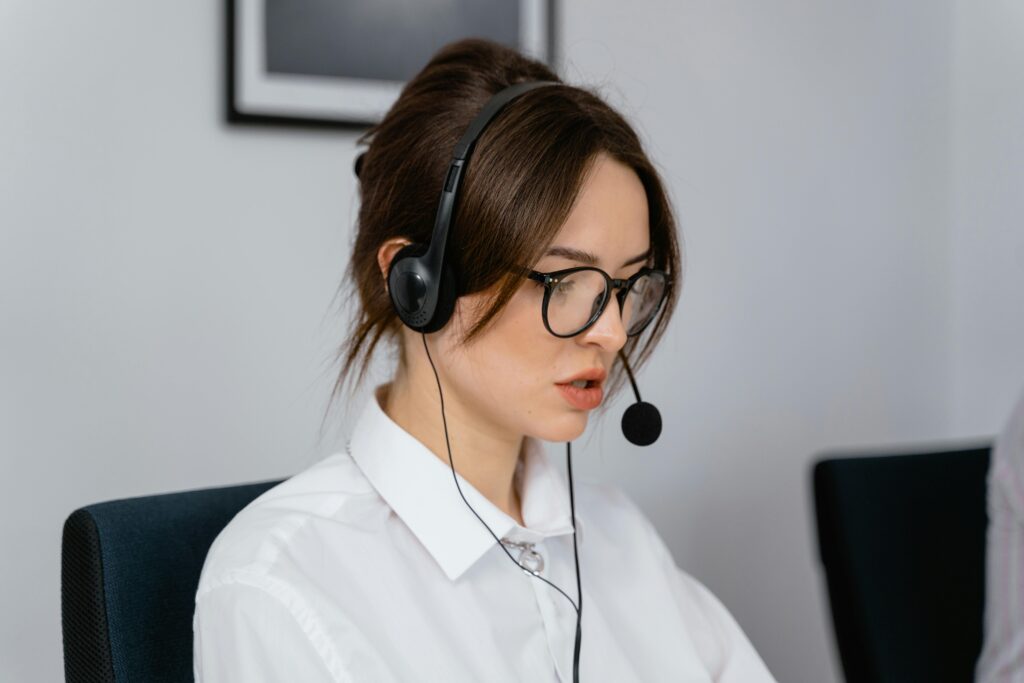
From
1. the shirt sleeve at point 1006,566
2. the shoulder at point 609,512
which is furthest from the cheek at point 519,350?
the shirt sleeve at point 1006,566

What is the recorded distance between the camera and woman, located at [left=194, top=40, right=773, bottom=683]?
2.96 feet

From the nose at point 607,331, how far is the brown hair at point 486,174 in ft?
0.29

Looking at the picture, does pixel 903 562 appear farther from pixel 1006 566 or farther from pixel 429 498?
pixel 429 498

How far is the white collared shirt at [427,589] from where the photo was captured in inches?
34.2

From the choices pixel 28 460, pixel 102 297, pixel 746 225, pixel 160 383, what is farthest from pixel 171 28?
pixel 746 225

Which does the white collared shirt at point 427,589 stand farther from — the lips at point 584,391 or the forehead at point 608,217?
the forehead at point 608,217

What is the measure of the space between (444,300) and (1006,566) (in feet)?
2.84

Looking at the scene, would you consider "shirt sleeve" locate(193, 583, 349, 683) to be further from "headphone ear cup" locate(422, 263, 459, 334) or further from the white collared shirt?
"headphone ear cup" locate(422, 263, 459, 334)

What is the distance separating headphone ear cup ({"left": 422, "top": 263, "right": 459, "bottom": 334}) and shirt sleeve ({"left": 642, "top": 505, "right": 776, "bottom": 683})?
0.44 meters

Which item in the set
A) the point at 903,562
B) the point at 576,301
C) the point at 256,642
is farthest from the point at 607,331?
the point at 903,562

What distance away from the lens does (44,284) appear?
1.30 m

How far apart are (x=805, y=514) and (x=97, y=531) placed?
4.93 feet

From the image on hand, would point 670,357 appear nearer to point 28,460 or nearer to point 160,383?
point 160,383

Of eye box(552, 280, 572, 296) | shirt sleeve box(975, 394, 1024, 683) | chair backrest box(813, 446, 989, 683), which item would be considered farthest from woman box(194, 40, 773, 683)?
shirt sleeve box(975, 394, 1024, 683)
